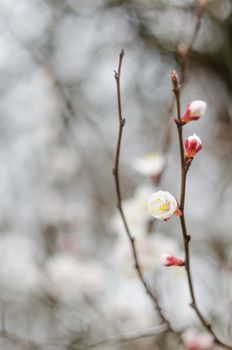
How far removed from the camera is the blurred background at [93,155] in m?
2.32

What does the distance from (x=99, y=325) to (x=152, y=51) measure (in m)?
1.83

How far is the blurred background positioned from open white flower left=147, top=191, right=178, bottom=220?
92cm

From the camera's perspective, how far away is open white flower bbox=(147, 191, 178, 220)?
107cm

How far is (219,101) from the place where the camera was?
327cm

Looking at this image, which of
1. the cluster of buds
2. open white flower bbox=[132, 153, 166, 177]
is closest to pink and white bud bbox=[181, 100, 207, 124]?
the cluster of buds

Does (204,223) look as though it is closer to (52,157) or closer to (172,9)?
(52,157)

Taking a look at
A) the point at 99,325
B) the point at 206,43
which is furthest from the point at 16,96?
the point at 99,325

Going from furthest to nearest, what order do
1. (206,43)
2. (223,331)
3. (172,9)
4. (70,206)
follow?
1. (70,206)
2. (206,43)
3. (172,9)
4. (223,331)

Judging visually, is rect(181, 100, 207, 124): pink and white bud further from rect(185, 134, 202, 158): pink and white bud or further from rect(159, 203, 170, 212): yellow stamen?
rect(159, 203, 170, 212): yellow stamen

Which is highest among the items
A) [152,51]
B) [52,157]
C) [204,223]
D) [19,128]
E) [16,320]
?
[152,51]

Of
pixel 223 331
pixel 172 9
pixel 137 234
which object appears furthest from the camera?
pixel 172 9

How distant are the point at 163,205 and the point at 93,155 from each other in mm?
2367

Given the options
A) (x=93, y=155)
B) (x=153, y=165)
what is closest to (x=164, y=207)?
(x=153, y=165)

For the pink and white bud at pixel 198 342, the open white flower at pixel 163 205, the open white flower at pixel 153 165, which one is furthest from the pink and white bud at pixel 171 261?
the open white flower at pixel 153 165
